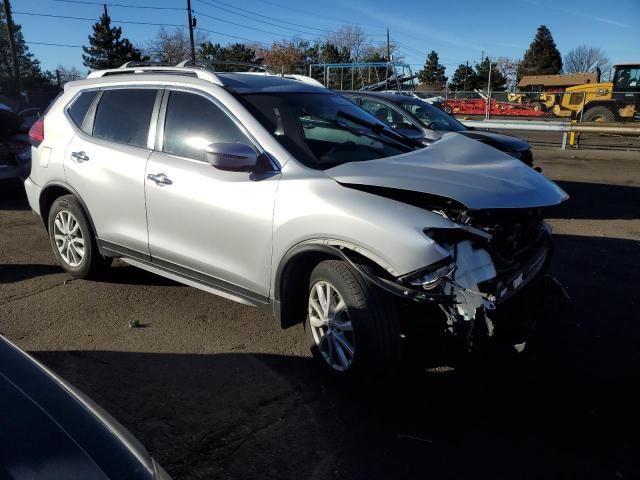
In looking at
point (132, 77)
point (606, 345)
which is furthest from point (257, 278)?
point (606, 345)

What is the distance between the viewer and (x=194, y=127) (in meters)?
3.99

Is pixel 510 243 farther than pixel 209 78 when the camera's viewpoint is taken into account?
No

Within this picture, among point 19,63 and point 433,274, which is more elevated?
point 19,63

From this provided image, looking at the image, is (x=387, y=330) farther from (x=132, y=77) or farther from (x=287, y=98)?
(x=132, y=77)

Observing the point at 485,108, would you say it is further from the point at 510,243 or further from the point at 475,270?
the point at 475,270

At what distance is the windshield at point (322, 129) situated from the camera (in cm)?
370

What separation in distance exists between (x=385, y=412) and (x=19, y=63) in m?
48.2

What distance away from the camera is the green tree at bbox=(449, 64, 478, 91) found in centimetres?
7425

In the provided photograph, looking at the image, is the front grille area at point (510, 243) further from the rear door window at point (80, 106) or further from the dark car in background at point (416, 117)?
the dark car in background at point (416, 117)

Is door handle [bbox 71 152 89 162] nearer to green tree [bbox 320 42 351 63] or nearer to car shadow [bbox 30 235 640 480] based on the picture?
car shadow [bbox 30 235 640 480]

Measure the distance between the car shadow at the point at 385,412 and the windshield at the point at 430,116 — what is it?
535 centimetres

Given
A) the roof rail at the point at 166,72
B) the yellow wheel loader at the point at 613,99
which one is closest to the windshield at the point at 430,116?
the roof rail at the point at 166,72

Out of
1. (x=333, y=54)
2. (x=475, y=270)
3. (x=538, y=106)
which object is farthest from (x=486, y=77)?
(x=475, y=270)

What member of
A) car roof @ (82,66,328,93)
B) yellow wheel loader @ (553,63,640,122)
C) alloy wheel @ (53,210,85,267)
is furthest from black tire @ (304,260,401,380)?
yellow wheel loader @ (553,63,640,122)
